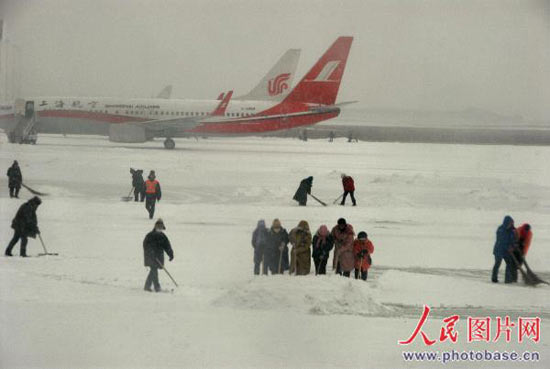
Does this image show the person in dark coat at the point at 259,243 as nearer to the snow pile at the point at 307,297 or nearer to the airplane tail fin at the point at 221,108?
the snow pile at the point at 307,297

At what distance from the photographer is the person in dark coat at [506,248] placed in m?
13.2

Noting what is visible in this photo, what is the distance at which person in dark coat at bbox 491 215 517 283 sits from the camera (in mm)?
13164

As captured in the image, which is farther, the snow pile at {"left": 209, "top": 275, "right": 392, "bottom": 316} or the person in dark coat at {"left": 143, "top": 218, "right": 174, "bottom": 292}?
the person in dark coat at {"left": 143, "top": 218, "right": 174, "bottom": 292}

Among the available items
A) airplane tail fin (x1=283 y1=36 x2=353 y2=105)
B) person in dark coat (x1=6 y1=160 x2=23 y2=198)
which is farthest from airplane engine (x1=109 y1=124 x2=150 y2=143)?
person in dark coat (x1=6 y1=160 x2=23 y2=198)

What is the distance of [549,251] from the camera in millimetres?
15992

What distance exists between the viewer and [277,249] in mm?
12672

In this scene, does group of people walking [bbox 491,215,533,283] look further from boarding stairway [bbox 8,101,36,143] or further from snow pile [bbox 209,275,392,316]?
boarding stairway [bbox 8,101,36,143]

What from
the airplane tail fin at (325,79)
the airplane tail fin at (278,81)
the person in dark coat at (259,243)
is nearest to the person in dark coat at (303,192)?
the person in dark coat at (259,243)

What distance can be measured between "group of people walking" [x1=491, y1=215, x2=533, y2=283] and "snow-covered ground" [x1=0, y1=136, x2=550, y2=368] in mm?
290

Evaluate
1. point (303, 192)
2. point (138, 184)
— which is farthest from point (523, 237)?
point (138, 184)

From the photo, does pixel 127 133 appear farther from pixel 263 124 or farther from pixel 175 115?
pixel 263 124

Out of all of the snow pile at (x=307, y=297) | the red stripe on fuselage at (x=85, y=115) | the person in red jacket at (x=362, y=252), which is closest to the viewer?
the snow pile at (x=307, y=297)

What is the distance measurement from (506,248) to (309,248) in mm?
3455

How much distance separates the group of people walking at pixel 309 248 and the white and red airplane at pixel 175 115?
3176 centimetres
